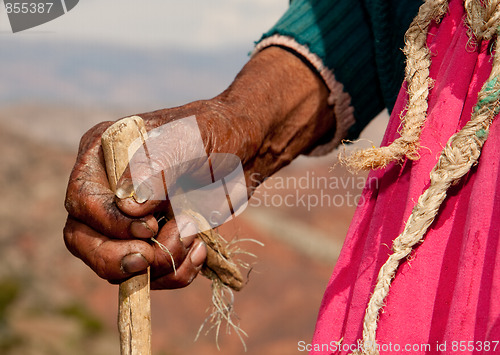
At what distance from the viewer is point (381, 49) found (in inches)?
62.3

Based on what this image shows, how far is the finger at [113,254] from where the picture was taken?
123cm

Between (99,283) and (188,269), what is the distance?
28.7 ft

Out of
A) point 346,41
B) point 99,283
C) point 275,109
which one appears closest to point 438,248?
point 275,109

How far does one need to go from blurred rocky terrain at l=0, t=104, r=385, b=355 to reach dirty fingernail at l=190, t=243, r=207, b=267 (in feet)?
13.3

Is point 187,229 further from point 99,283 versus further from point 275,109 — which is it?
point 99,283

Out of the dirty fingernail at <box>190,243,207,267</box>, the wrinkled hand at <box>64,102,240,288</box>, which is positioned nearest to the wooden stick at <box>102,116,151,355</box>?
the wrinkled hand at <box>64,102,240,288</box>

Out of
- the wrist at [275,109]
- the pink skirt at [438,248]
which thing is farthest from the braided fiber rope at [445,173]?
the wrist at [275,109]

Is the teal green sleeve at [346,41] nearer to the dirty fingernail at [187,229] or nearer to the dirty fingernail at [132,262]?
the dirty fingernail at [187,229]

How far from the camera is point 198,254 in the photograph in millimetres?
1401

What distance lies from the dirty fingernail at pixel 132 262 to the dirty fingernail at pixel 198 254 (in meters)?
0.18

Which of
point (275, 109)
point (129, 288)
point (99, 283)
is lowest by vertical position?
point (129, 288)

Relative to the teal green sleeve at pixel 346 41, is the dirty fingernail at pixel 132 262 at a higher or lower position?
lower

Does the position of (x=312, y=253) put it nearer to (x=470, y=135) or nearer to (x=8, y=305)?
(x=8, y=305)

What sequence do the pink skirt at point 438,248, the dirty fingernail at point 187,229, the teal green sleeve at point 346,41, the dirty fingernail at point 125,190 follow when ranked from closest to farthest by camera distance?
the pink skirt at point 438,248 → the dirty fingernail at point 125,190 → the dirty fingernail at point 187,229 → the teal green sleeve at point 346,41
